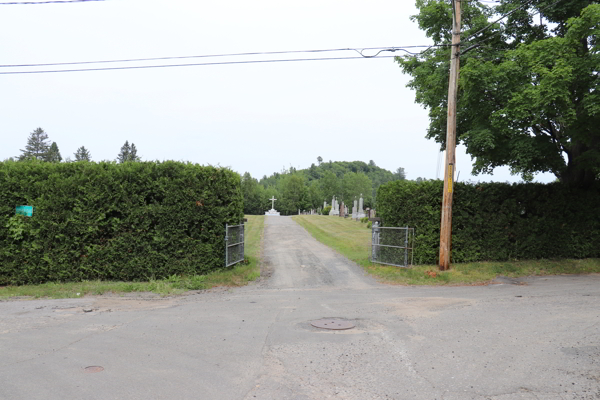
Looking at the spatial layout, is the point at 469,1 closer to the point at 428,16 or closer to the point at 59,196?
the point at 428,16

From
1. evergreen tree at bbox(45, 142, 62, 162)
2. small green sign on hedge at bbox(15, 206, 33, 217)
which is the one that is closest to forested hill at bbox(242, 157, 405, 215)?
evergreen tree at bbox(45, 142, 62, 162)

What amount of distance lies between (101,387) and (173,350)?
138 centimetres

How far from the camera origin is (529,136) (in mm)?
13414

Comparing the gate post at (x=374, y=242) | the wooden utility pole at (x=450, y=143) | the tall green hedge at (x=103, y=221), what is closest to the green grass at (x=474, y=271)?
the gate post at (x=374, y=242)

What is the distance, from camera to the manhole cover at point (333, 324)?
7.06 m

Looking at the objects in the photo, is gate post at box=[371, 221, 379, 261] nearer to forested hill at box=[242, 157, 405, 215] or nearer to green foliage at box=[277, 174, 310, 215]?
forested hill at box=[242, 157, 405, 215]

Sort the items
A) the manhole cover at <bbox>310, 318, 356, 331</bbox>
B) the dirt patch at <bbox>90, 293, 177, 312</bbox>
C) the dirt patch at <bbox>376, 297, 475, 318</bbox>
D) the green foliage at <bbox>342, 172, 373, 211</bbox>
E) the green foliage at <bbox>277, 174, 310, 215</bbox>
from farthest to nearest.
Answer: the green foliage at <bbox>277, 174, 310, 215</bbox> < the green foliage at <bbox>342, 172, 373, 211</bbox> < the dirt patch at <bbox>90, 293, 177, 312</bbox> < the dirt patch at <bbox>376, 297, 475, 318</bbox> < the manhole cover at <bbox>310, 318, 356, 331</bbox>

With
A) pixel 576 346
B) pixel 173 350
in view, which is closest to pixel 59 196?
pixel 173 350

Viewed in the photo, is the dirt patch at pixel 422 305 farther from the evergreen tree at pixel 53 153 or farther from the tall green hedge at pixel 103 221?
the evergreen tree at pixel 53 153

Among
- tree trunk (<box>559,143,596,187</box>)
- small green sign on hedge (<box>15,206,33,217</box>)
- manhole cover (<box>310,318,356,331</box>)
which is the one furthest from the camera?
tree trunk (<box>559,143,596,187</box>)

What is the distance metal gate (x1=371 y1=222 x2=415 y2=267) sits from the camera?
1401 cm

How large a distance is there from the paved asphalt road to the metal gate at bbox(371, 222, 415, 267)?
3.66 metres

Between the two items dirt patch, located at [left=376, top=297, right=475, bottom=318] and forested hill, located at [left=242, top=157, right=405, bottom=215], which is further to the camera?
forested hill, located at [left=242, top=157, right=405, bottom=215]

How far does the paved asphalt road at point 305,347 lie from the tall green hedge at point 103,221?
205 centimetres
